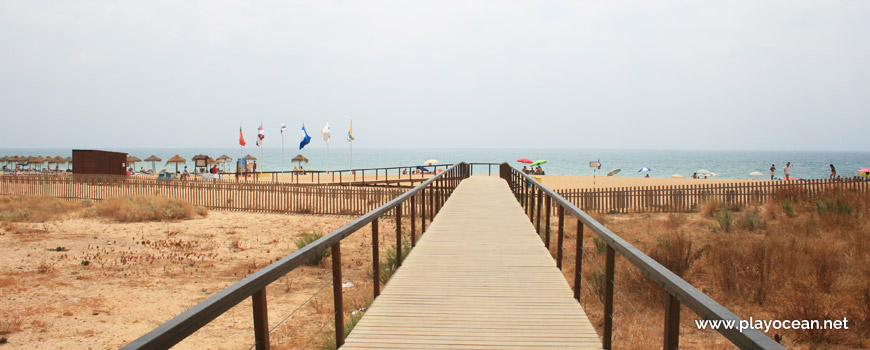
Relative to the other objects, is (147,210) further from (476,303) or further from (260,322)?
(260,322)

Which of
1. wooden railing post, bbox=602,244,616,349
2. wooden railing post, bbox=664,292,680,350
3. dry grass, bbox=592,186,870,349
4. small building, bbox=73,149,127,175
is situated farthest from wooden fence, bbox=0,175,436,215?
wooden railing post, bbox=664,292,680,350

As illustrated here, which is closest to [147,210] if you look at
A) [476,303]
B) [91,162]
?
[476,303]

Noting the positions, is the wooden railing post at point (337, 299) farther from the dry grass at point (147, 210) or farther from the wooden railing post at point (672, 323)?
the dry grass at point (147, 210)

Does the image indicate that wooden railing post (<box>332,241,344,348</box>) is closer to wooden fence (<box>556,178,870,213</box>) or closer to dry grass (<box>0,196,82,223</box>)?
dry grass (<box>0,196,82,223</box>)

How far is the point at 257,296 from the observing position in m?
2.77

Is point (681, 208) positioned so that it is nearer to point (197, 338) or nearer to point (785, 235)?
point (785, 235)

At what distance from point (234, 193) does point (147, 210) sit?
415 centimetres

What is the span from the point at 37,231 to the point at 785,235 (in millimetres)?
18815

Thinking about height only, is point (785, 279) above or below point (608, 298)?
below

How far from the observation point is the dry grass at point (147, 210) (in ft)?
59.3

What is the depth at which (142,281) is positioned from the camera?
9773 millimetres

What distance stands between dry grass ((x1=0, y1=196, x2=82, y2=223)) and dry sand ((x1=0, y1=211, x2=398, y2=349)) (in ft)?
4.31

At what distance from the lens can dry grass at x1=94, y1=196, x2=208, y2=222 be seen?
59.3 ft

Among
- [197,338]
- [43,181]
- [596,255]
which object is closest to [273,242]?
[197,338]
